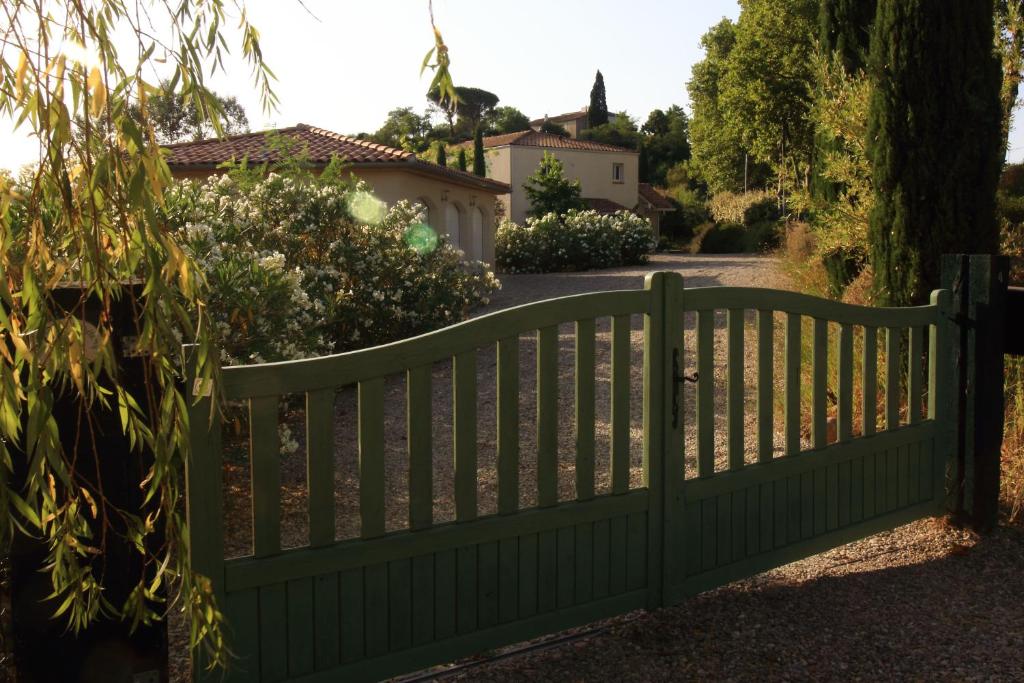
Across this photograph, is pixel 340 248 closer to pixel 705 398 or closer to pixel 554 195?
pixel 705 398

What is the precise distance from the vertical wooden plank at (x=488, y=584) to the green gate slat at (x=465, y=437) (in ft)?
0.46

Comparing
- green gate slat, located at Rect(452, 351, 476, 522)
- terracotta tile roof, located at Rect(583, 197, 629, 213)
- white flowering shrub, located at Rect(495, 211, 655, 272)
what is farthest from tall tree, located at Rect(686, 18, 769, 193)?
green gate slat, located at Rect(452, 351, 476, 522)

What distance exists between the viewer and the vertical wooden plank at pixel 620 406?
3.85 metres

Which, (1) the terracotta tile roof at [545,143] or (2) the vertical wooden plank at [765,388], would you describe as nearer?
(2) the vertical wooden plank at [765,388]

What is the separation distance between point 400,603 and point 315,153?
1702 centimetres

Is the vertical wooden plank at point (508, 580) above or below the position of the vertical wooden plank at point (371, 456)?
below

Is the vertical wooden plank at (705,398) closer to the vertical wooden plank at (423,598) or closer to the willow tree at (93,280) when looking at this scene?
the vertical wooden plank at (423,598)

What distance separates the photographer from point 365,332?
1088cm

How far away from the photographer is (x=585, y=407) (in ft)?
12.4

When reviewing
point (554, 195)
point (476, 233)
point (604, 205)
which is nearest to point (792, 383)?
point (476, 233)

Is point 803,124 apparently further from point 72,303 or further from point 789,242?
point 72,303

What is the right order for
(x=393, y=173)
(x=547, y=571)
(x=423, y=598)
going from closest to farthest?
(x=423, y=598), (x=547, y=571), (x=393, y=173)

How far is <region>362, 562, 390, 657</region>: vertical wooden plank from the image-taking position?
126 inches

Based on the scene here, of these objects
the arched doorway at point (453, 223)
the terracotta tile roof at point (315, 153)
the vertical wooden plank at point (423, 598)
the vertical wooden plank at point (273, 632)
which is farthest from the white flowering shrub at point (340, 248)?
the arched doorway at point (453, 223)
